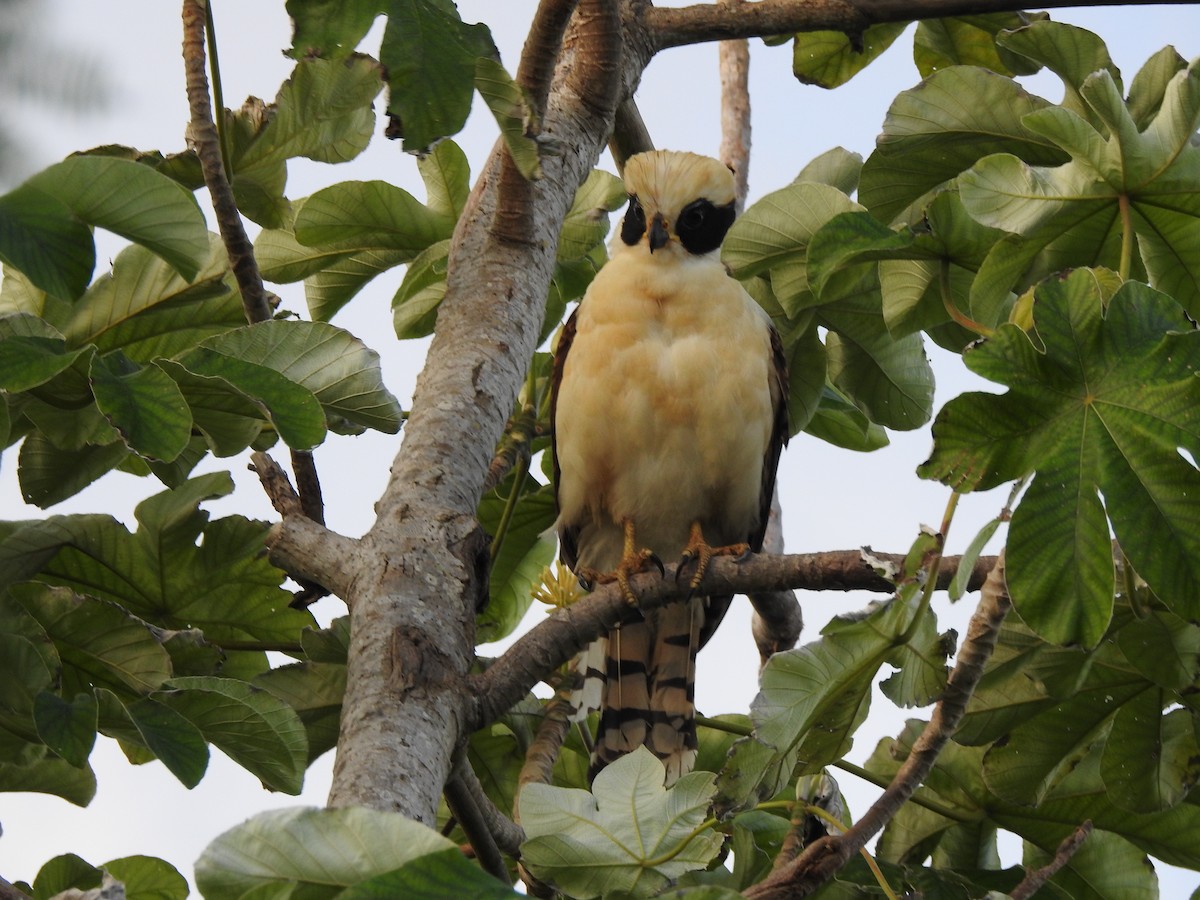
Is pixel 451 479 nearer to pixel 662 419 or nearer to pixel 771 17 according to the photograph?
pixel 771 17

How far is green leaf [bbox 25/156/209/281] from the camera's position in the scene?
1874 millimetres

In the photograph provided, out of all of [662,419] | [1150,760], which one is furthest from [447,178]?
[1150,760]

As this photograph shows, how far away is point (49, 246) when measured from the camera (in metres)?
1.73

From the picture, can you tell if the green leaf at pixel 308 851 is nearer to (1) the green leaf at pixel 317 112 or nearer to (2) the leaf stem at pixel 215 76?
(2) the leaf stem at pixel 215 76

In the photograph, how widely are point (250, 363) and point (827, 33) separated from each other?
238 centimetres

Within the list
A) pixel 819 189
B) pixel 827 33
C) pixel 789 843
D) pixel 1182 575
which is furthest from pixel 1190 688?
pixel 827 33

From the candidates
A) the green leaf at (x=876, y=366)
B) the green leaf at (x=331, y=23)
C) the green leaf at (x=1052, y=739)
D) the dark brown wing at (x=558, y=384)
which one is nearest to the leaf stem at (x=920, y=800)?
the green leaf at (x=1052, y=739)

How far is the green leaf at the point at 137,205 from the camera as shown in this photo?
187cm

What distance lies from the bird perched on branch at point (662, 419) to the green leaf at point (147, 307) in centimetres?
128

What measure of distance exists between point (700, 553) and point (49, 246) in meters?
1.95

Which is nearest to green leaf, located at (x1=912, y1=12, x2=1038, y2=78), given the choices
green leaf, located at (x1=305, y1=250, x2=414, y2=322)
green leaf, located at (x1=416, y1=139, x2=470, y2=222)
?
green leaf, located at (x1=416, y1=139, x2=470, y2=222)

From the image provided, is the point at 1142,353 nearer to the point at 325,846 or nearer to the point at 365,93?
the point at 325,846

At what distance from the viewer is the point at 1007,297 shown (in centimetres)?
252

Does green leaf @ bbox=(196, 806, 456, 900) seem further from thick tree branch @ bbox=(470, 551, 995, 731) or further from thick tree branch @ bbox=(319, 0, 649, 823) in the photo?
thick tree branch @ bbox=(470, 551, 995, 731)
